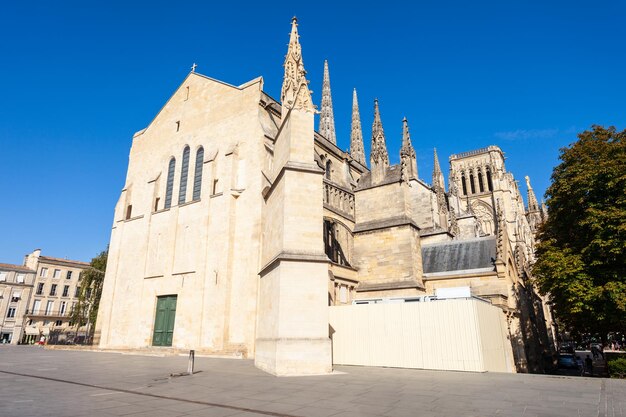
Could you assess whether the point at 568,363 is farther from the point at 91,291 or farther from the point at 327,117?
Answer: the point at 327,117

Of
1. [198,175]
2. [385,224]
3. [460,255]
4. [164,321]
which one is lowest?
[164,321]

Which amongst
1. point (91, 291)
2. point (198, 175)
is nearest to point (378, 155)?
point (198, 175)

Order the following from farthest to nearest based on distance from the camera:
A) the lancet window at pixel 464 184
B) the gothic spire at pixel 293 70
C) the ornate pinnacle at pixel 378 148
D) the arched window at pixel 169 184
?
the lancet window at pixel 464 184 → the arched window at pixel 169 184 → the ornate pinnacle at pixel 378 148 → the gothic spire at pixel 293 70

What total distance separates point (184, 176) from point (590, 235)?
2208 centimetres

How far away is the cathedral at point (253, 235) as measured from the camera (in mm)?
13922

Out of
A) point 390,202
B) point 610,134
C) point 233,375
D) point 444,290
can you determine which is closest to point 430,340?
point 444,290

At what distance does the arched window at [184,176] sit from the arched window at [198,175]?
96 centimetres

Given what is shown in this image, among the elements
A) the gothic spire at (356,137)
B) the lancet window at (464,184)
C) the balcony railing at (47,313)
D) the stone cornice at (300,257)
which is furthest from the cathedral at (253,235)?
the lancet window at (464,184)

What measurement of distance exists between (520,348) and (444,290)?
10.4 metres

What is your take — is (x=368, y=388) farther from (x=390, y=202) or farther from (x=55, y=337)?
(x=55, y=337)

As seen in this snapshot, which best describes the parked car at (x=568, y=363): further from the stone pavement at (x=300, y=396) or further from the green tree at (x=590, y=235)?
the stone pavement at (x=300, y=396)

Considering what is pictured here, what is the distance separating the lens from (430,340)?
12.7 m

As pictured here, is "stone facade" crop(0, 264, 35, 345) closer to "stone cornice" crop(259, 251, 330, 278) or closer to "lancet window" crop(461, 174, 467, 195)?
"stone cornice" crop(259, 251, 330, 278)

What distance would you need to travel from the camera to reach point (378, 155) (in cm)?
2431
